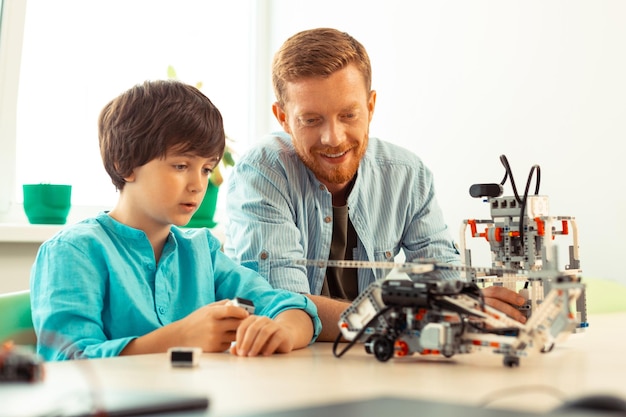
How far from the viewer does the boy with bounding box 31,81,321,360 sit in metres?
1.26

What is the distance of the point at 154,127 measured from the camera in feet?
4.89

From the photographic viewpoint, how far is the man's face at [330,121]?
179 cm

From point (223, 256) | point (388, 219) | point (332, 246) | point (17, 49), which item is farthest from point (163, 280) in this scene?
point (17, 49)

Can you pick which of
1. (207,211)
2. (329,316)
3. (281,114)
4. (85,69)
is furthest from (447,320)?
(85,69)

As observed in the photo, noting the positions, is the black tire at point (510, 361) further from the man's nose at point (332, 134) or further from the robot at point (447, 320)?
the man's nose at point (332, 134)

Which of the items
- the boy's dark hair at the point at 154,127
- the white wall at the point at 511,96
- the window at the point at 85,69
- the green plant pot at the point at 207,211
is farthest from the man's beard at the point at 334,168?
the window at the point at 85,69

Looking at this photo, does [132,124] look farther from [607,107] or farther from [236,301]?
[607,107]

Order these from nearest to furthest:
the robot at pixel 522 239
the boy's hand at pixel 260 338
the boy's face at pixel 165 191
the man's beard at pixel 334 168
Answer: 1. the boy's hand at pixel 260 338
2. the robot at pixel 522 239
3. the boy's face at pixel 165 191
4. the man's beard at pixel 334 168

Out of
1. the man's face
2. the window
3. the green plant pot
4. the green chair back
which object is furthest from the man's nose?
the window

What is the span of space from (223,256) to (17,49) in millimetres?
1706

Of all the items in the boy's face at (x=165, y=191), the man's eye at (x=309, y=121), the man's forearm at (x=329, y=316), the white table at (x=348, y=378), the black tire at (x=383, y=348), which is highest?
the man's eye at (x=309, y=121)

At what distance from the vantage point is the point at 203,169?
1.52 m

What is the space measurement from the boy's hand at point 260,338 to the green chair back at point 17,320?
39 centimetres

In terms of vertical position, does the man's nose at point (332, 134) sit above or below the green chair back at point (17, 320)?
above
